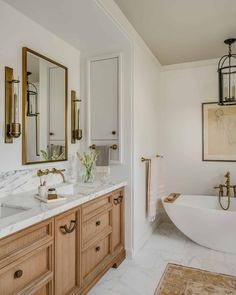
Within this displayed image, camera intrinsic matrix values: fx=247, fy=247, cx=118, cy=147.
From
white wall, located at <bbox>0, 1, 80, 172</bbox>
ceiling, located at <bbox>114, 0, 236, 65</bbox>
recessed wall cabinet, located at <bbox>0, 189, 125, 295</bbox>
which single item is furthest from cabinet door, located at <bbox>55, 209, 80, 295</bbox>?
ceiling, located at <bbox>114, 0, 236, 65</bbox>

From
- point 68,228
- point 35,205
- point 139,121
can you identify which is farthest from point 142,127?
point 35,205

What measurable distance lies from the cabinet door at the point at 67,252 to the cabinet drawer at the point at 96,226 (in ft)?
0.40

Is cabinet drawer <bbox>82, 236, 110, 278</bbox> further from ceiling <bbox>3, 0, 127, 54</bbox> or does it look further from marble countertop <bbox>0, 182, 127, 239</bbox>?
ceiling <bbox>3, 0, 127, 54</bbox>

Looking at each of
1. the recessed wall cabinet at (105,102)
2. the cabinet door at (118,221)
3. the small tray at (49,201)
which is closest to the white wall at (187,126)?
the recessed wall cabinet at (105,102)

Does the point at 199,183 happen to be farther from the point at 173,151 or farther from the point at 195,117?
the point at 195,117

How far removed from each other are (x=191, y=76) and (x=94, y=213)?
2.70 metres

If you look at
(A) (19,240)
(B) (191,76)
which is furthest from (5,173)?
(B) (191,76)

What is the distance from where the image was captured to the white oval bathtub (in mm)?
2818

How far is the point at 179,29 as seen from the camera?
271 centimetres

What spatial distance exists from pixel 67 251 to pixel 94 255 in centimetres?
45

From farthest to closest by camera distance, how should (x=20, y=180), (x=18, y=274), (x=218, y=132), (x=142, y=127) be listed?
(x=218, y=132) → (x=142, y=127) → (x=20, y=180) → (x=18, y=274)

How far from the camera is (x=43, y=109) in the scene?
2.34 meters

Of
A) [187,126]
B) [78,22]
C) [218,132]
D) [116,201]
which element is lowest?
[116,201]

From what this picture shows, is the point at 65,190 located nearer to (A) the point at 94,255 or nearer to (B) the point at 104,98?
(A) the point at 94,255
